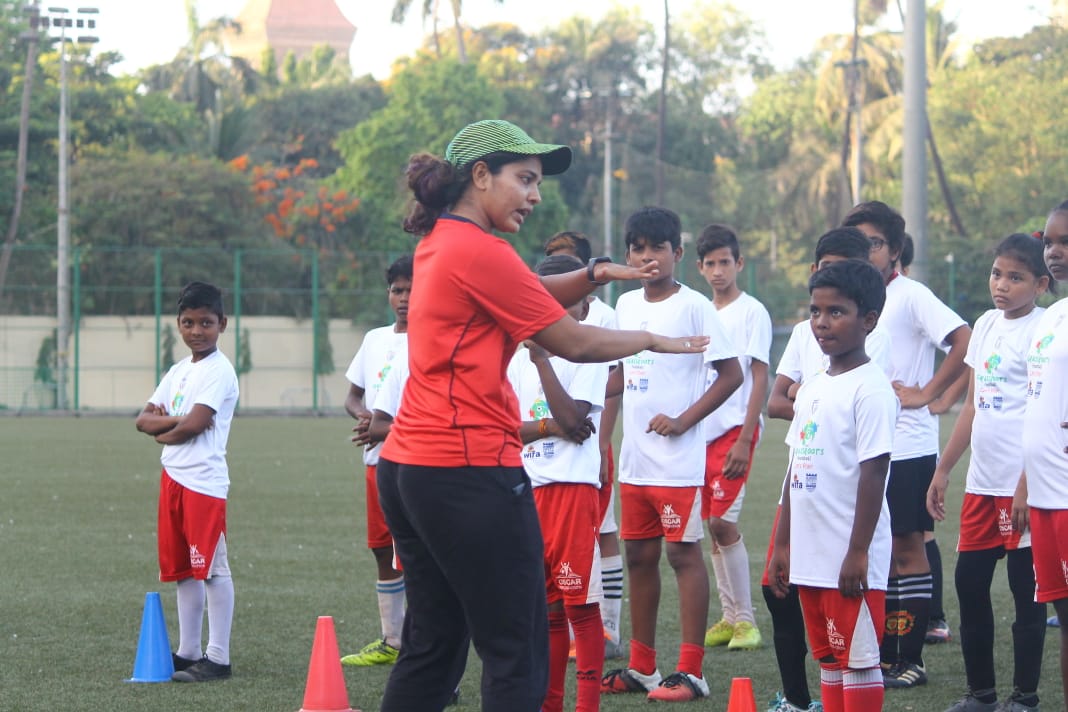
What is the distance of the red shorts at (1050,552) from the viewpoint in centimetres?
520

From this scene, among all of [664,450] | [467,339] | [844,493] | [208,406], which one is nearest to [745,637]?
[664,450]

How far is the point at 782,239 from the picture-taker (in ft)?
182

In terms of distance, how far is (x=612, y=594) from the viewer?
7.24m

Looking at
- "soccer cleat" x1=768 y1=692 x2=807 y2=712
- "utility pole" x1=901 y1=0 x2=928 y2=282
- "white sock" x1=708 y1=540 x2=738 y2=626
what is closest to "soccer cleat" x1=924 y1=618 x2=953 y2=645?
"white sock" x1=708 y1=540 x2=738 y2=626

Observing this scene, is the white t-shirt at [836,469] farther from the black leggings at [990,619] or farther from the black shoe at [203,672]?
the black shoe at [203,672]

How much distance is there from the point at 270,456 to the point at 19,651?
12.5 meters

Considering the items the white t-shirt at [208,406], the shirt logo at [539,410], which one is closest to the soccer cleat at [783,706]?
the shirt logo at [539,410]

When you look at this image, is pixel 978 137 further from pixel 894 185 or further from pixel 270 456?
pixel 270 456

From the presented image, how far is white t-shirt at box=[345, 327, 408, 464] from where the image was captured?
708 centimetres

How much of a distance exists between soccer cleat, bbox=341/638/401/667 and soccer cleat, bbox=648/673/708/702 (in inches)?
53.4

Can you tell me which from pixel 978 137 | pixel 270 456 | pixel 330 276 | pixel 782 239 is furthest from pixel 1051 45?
pixel 270 456

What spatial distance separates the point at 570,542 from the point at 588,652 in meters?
0.41

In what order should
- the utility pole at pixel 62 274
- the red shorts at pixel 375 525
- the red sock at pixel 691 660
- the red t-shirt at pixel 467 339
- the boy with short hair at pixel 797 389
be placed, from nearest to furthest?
the red t-shirt at pixel 467 339, the boy with short hair at pixel 797 389, the red sock at pixel 691 660, the red shorts at pixel 375 525, the utility pole at pixel 62 274

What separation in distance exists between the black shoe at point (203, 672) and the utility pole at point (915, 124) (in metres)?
10.7
